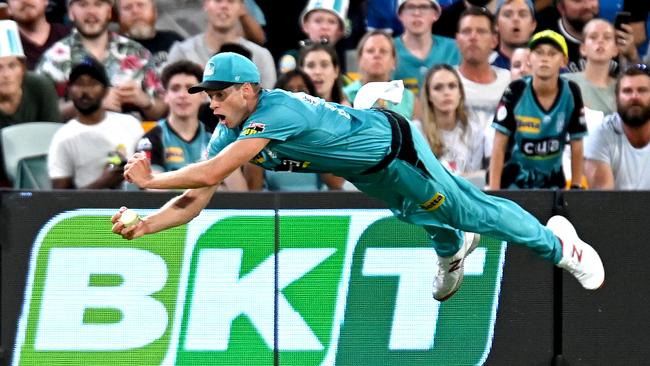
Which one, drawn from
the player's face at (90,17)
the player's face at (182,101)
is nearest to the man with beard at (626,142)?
the player's face at (182,101)

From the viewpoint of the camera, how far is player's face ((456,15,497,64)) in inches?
484

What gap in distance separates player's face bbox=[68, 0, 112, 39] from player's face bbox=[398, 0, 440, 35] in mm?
2701

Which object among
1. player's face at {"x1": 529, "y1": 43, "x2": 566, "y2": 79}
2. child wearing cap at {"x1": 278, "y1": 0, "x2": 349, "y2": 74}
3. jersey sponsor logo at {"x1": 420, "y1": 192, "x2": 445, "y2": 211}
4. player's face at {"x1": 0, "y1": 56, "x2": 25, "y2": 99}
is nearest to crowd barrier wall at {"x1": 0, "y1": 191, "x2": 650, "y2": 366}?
jersey sponsor logo at {"x1": 420, "y1": 192, "x2": 445, "y2": 211}

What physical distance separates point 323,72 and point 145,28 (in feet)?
6.36

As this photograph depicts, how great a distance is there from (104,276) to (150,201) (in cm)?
60

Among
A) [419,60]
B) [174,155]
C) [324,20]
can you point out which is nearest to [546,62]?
[419,60]

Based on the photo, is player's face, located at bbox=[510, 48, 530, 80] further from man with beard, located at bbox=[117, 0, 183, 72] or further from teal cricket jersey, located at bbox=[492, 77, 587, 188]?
man with beard, located at bbox=[117, 0, 183, 72]

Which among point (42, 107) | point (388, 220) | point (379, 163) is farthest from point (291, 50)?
point (379, 163)

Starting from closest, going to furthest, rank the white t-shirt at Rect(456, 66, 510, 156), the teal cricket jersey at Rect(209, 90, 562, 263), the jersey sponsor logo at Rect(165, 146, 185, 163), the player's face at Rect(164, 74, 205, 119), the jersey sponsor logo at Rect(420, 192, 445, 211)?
the teal cricket jersey at Rect(209, 90, 562, 263), the jersey sponsor logo at Rect(420, 192, 445, 211), the jersey sponsor logo at Rect(165, 146, 185, 163), the player's face at Rect(164, 74, 205, 119), the white t-shirt at Rect(456, 66, 510, 156)

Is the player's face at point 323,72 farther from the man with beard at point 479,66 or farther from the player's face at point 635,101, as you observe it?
the player's face at point 635,101

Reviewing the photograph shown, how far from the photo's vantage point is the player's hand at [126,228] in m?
7.69

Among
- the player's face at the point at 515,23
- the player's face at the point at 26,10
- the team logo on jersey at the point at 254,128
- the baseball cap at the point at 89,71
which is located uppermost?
the player's face at the point at 515,23

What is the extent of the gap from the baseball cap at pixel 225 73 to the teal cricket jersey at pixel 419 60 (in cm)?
439

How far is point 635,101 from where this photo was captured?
11.2 metres
